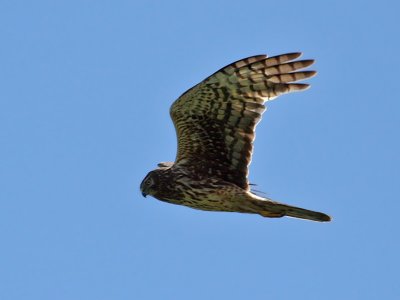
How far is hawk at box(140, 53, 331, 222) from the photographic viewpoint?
836cm

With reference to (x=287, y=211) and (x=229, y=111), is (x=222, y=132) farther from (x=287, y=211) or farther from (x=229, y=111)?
(x=287, y=211)

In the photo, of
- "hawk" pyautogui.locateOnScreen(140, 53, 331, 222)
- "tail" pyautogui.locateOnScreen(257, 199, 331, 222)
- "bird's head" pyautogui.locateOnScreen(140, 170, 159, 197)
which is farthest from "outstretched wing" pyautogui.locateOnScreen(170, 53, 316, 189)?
"tail" pyautogui.locateOnScreen(257, 199, 331, 222)

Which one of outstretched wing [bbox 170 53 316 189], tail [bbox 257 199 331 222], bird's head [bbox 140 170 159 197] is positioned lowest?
tail [bbox 257 199 331 222]

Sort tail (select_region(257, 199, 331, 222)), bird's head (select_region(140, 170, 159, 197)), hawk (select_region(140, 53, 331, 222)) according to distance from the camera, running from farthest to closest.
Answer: bird's head (select_region(140, 170, 159, 197))
hawk (select_region(140, 53, 331, 222))
tail (select_region(257, 199, 331, 222))

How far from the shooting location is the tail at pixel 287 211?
25.3ft

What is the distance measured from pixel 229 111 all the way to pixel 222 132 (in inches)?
11.5

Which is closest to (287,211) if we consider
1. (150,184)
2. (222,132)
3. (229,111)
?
(222,132)

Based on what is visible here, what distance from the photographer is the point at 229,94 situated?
8.60 metres

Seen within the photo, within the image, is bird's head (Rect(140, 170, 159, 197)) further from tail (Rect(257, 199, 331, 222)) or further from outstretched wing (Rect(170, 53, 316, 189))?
tail (Rect(257, 199, 331, 222))

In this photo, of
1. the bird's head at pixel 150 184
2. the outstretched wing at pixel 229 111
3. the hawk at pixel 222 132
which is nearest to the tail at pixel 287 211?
the hawk at pixel 222 132

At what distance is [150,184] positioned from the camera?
878 cm

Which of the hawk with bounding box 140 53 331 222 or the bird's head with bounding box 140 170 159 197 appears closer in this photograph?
the hawk with bounding box 140 53 331 222

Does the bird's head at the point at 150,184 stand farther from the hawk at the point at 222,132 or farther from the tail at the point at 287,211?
the tail at the point at 287,211

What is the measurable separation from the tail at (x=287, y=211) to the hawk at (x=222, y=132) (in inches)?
3.5
